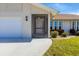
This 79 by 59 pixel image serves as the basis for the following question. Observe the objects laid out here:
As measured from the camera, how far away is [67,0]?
772cm

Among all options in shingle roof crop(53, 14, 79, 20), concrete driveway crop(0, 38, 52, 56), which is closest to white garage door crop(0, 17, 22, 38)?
concrete driveway crop(0, 38, 52, 56)

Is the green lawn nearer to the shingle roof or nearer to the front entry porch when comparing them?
the front entry porch

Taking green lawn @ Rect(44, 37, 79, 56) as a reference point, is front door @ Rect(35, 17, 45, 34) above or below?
above

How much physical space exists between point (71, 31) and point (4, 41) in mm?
4118

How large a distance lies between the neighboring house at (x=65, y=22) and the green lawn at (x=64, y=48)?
2.45 feet

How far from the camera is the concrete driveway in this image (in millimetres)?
12203

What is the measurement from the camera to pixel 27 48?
12.7 meters

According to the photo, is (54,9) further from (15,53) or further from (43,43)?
(15,53)

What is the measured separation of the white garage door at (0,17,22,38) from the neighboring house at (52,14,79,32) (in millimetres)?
2462

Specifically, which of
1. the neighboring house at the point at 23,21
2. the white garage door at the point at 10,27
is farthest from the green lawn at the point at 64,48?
the white garage door at the point at 10,27

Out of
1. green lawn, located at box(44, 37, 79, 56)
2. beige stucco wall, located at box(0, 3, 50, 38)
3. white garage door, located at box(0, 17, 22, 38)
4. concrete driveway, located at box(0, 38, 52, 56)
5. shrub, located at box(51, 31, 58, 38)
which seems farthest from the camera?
beige stucco wall, located at box(0, 3, 50, 38)

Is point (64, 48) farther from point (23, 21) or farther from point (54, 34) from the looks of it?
point (23, 21)

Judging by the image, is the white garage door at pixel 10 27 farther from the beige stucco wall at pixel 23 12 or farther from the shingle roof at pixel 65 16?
the shingle roof at pixel 65 16

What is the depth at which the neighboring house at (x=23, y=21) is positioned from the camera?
Answer: 1353 cm
